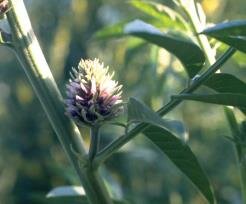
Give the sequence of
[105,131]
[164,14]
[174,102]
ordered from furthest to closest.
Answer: [105,131] < [164,14] < [174,102]

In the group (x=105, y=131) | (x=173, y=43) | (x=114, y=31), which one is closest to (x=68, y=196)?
(x=114, y=31)

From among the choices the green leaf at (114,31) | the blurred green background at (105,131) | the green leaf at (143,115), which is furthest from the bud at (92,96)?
the blurred green background at (105,131)

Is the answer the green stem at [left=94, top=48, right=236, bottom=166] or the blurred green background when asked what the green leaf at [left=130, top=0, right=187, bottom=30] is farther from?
the blurred green background

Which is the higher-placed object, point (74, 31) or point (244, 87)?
point (244, 87)

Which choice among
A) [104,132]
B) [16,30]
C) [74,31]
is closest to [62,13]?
[74,31]

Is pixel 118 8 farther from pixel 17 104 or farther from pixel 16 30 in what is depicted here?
pixel 16 30

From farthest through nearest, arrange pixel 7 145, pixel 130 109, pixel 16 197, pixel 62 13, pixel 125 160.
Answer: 1. pixel 62 13
2. pixel 7 145
3. pixel 16 197
4. pixel 125 160
5. pixel 130 109

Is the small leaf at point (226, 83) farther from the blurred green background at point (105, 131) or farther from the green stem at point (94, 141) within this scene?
the blurred green background at point (105, 131)

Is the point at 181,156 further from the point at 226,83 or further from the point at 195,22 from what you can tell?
the point at 195,22
